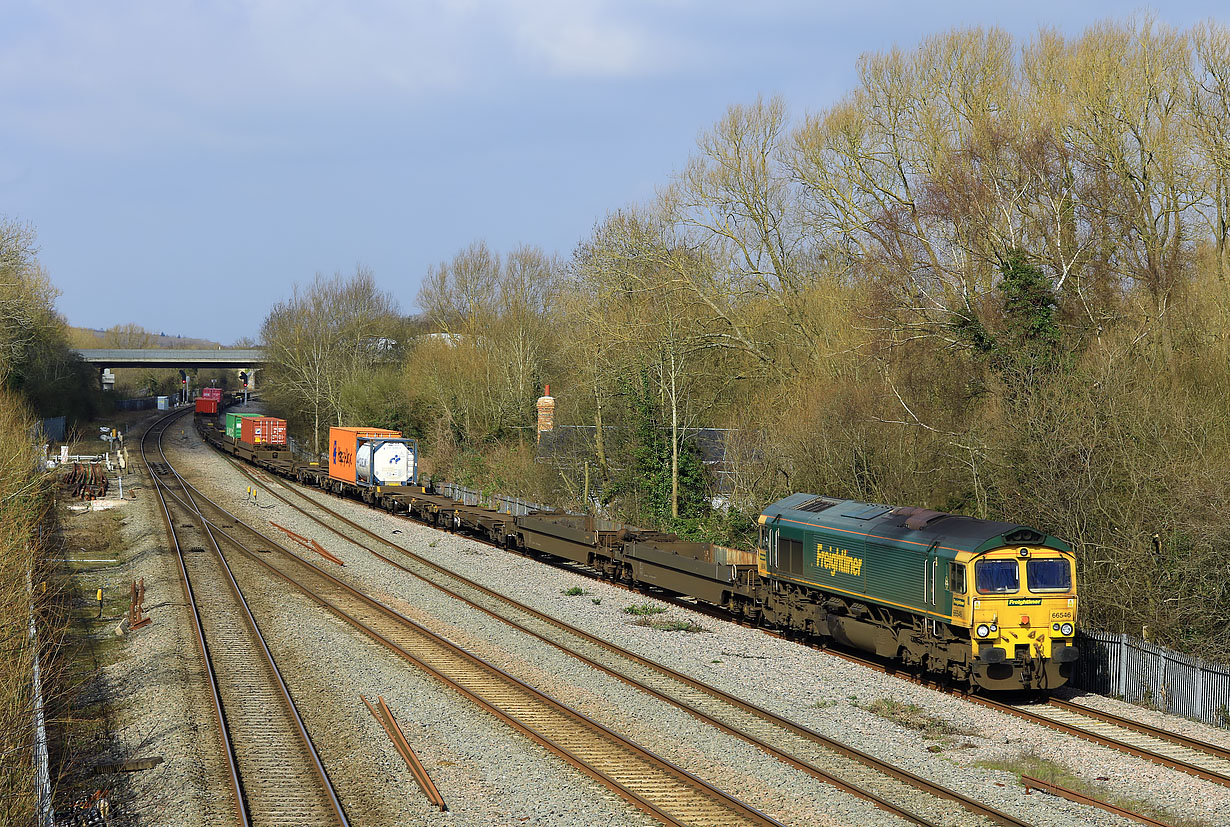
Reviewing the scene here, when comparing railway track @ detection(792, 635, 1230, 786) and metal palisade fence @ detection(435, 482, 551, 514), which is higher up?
metal palisade fence @ detection(435, 482, 551, 514)

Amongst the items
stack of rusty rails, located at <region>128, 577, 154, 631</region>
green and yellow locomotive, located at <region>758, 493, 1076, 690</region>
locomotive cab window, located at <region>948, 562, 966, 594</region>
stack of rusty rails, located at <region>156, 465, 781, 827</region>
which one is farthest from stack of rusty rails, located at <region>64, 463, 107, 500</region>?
locomotive cab window, located at <region>948, 562, 966, 594</region>

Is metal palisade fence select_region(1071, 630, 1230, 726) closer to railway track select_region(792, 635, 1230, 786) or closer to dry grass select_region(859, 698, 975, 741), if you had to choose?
railway track select_region(792, 635, 1230, 786)

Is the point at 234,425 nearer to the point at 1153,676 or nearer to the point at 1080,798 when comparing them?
the point at 1153,676

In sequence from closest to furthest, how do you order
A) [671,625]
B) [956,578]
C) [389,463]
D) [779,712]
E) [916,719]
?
[916,719], [779,712], [956,578], [671,625], [389,463]

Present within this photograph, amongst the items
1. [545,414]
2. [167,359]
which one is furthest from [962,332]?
[167,359]

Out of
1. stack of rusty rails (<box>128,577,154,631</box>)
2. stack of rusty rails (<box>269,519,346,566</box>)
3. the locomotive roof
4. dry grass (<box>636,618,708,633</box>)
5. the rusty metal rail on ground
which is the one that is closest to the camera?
the rusty metal rail on ground

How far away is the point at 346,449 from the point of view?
47469mm

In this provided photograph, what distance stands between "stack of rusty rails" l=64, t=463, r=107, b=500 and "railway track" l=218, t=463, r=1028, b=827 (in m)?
28.2

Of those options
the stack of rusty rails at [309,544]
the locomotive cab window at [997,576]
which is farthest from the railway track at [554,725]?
the locomotive cab window at [997,576]

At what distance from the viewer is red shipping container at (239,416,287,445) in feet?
213

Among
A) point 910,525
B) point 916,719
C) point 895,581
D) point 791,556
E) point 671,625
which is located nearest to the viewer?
point 916,719

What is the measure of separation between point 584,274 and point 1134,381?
1081 inches

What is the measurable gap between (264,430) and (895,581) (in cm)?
5446

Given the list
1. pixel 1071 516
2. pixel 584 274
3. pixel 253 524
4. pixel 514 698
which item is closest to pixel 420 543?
pixel 253 524
